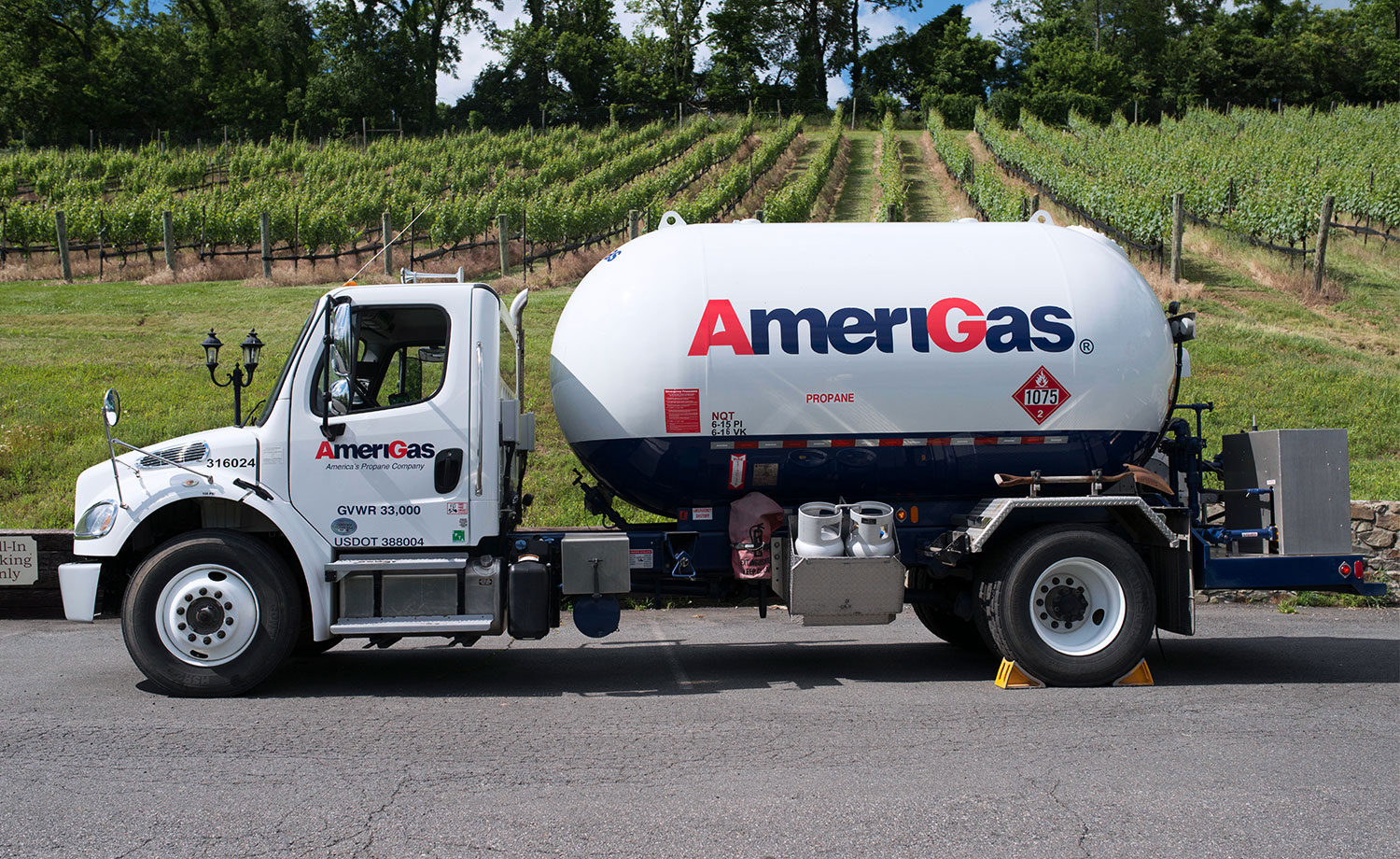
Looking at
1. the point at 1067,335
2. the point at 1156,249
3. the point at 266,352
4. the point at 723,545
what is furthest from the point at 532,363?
the point at 1156,249

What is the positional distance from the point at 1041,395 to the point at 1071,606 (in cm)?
144

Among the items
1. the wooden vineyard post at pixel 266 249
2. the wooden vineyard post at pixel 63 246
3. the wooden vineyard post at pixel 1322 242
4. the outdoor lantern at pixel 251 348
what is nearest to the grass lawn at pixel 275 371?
the wooden vineyard post at pixel 1322 242

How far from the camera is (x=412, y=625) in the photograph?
6.43 m

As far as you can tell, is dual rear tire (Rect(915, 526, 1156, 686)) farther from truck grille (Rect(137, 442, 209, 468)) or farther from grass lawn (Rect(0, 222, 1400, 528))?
truck grille (Rect(137, 442, 209, 468))

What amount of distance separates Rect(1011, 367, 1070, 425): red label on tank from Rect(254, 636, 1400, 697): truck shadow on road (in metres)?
1.88

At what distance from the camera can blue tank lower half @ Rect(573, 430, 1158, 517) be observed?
22.5ft

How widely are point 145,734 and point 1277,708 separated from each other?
6.57m

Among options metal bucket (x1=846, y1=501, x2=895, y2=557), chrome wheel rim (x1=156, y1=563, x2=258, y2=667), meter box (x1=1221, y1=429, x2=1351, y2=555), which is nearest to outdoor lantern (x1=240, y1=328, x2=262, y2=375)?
chrome wheel rim (x1=156, y1=563, x2=258, y2=667)

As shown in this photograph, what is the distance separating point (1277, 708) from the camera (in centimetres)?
611

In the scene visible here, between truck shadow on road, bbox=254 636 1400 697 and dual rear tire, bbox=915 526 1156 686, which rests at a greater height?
dual rear tire, bbox=915 526 1156 686

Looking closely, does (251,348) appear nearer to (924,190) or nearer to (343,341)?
(343,341)

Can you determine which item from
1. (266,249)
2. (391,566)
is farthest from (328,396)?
(266,249)

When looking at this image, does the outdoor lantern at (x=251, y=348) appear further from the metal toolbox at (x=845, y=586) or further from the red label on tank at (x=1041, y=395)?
the red label on tank at (x=1041, y=395)

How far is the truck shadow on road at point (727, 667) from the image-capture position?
22.3ft
